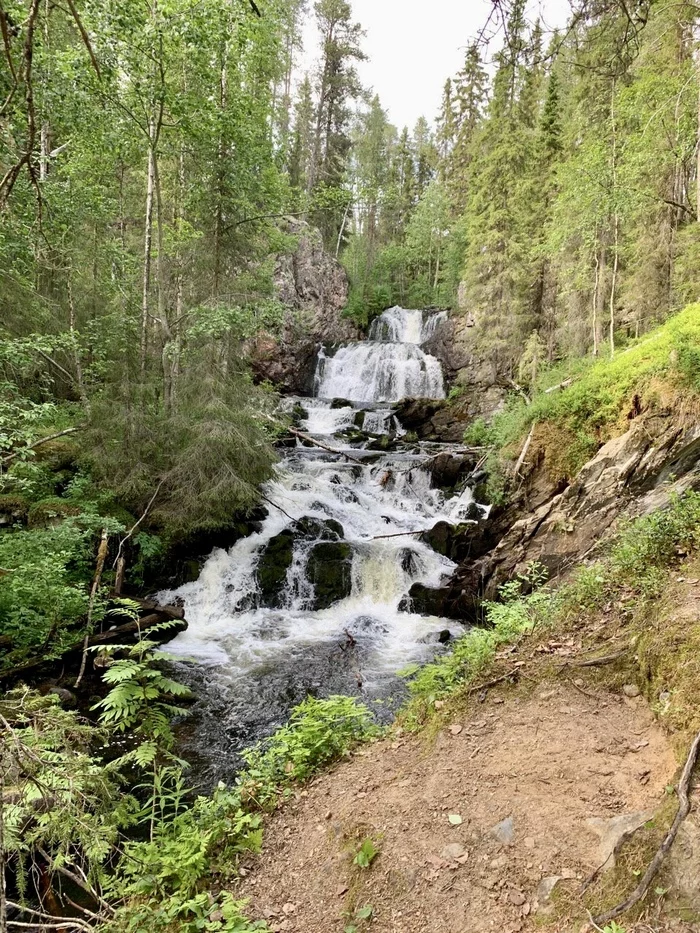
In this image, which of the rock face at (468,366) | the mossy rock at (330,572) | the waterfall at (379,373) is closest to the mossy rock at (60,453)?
the mossy rock at (330,572)

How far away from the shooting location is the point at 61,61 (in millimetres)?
7594

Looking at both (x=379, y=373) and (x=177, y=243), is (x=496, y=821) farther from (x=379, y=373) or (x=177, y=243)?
(x=379, y=373)

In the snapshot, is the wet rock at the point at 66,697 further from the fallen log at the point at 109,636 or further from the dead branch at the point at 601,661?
the dead branch at the point at 601,661

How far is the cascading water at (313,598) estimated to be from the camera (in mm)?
8000

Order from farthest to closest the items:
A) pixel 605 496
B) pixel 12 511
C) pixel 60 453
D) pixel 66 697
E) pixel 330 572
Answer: pixel 330 572 < pixel 60 453 < pixel 12 511 < pixel 605 496 < pixel 66 697

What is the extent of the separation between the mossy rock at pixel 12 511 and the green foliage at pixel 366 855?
8.92m

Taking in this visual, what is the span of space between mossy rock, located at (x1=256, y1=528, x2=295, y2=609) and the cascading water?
25 millimetres

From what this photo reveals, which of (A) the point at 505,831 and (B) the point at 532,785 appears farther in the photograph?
(B) the point at 532,785

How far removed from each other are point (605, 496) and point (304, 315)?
22.6 meters

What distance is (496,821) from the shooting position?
3.09 meters

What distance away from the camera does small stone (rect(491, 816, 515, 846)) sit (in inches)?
115

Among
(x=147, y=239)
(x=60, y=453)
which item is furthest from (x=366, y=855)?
(x=147, y=239)

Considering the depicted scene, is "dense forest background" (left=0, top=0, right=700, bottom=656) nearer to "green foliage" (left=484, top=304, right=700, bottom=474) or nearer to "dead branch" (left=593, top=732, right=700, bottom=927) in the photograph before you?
"green foliage" (left=484, top=304, right=700, bottom=474)

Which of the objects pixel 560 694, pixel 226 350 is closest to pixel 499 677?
pixel 560 694
